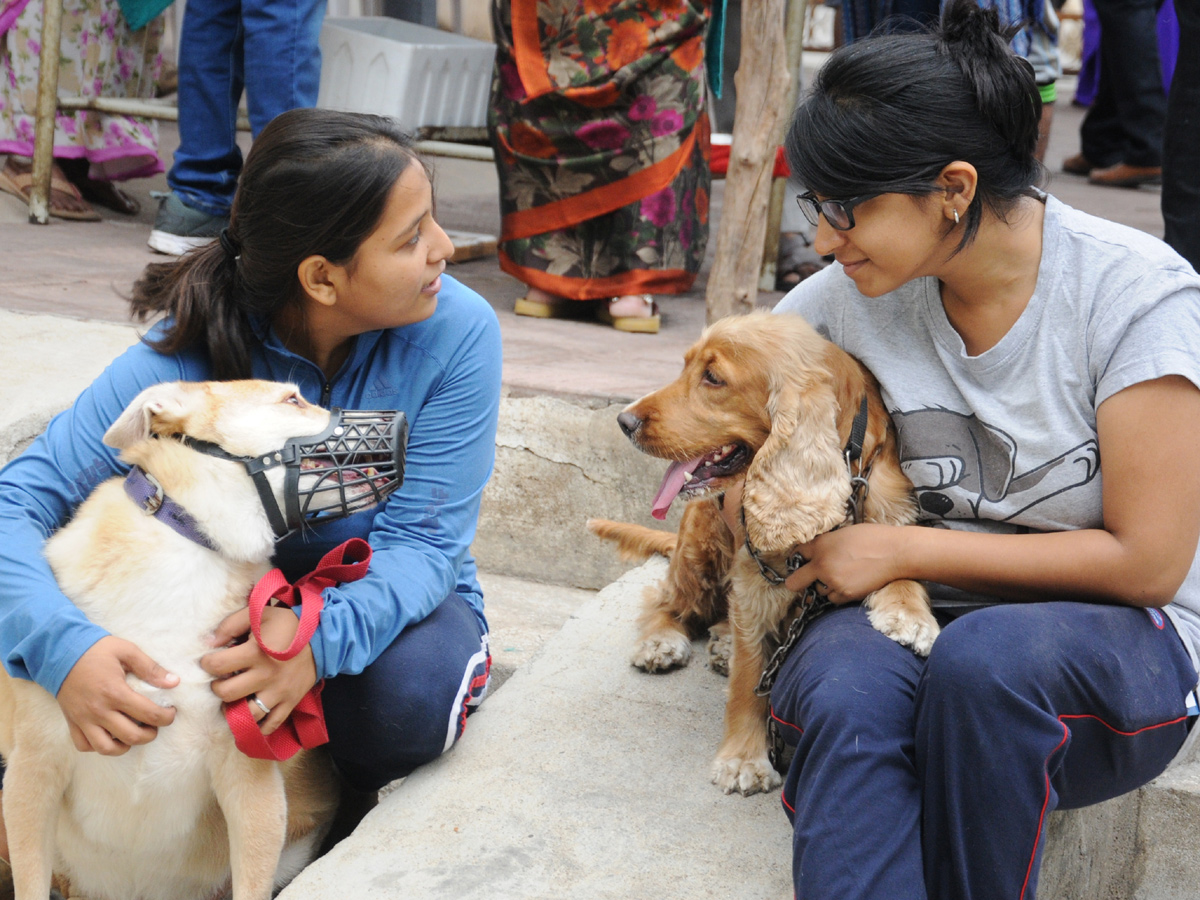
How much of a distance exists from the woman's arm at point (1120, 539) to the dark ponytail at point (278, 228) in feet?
3.72

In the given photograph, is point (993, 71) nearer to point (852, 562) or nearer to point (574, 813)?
point (852, 562)

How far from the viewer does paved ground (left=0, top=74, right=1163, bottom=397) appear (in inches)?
152

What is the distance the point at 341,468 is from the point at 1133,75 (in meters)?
7.97

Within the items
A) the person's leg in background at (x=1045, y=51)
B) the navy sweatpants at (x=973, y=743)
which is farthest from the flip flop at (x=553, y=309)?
the navy sweatpants at (x=973, y=743)

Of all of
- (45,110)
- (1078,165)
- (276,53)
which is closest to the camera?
(276,53)

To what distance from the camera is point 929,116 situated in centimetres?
186

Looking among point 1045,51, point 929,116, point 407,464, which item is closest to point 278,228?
point 407,464

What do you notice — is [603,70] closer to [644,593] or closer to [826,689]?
[644,593]

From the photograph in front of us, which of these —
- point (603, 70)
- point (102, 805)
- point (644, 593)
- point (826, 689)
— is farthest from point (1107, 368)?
point (603, 70)

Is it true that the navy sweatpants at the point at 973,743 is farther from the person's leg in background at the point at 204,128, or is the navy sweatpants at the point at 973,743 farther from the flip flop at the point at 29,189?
the flip flop at the point at 29,189

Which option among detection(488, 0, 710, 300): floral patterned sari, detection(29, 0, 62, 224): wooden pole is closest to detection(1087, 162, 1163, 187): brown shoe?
detection(488, 0, 710, 300): floral patterned sari

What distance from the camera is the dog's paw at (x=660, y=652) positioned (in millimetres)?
2709

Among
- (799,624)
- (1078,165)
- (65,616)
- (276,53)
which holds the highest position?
(276,53)

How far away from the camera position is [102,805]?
1895 mm
